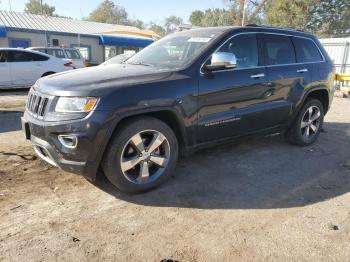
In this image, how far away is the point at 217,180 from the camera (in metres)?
4.17

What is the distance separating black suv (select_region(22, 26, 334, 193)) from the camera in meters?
3.25

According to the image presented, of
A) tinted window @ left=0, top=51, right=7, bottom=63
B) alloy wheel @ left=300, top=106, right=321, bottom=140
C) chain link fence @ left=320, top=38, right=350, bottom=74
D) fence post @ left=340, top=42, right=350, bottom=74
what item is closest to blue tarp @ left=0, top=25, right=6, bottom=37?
tinted window @ left=0, top=51, right=7, bottom=63

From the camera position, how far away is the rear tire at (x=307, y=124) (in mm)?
5426

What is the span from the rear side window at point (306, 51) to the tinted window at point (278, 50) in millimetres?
148

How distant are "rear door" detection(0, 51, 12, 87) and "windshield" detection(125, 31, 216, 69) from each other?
8.04m

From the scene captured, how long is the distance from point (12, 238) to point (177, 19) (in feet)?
299

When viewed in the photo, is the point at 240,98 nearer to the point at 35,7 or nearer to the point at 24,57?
the point at 24,57

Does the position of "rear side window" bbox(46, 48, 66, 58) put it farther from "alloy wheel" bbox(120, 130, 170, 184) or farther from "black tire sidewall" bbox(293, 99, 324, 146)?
"alloy wheel" bbox(120, 130, 170, 184)

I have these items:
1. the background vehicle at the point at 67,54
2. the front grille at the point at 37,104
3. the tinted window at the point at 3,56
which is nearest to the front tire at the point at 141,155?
the front grille at the point at 37,104

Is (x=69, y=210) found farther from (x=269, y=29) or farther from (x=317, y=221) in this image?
(x=269, y=29)

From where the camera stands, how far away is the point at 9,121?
702cm

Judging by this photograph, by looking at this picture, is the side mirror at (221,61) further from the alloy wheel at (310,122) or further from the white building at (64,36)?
the white building at (64,36)

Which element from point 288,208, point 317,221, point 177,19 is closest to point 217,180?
point 288,208

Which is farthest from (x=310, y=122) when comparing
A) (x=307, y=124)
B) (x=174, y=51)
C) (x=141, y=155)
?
(x=141, y=155)
